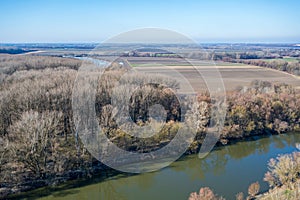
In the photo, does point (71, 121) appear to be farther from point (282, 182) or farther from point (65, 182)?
point (282, 182)

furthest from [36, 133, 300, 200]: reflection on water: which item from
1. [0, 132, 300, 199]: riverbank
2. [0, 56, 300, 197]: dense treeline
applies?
[0, 56, 300, 197]: dense treeline

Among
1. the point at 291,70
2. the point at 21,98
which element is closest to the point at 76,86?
the point at 21,98

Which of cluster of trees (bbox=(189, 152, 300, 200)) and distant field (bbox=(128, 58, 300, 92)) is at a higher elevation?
distant field (bbox=(128, 58, 300, 92))

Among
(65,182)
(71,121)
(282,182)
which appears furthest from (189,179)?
(71,121)

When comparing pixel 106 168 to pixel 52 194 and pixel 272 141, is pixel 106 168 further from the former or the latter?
pixel 272 141

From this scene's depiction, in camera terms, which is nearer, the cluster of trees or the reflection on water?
the cluster of trees

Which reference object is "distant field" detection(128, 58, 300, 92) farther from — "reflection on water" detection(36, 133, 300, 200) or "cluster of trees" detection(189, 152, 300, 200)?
"cluster of trees" detection(189, 152, 300, 200)

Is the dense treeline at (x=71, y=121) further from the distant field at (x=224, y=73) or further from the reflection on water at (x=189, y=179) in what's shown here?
the distant field at (x=224, y=73)
